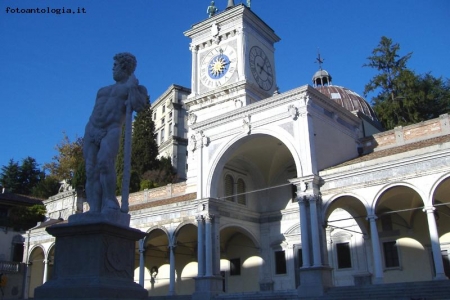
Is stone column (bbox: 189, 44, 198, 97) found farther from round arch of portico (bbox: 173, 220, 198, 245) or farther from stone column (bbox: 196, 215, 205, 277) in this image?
stone column (bbox: 196, 215, 205, 277)

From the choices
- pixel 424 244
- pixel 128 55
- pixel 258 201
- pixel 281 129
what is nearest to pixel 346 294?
pixel 424 244

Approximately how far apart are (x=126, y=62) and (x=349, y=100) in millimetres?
27359

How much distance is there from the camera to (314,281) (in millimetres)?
17859

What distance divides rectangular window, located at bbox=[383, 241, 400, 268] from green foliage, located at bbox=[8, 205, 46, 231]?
26.8 m

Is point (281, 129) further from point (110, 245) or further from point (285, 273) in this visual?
point (110, 245)

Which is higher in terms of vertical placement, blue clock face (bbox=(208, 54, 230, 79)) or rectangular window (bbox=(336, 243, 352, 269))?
blue clock face (bbox=(208, 54, 230, 79))

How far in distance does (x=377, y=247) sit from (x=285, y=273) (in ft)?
25.0

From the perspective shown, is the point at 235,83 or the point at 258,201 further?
the point at 235,83

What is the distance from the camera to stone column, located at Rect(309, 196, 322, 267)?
716 inches

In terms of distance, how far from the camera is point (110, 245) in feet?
23.7

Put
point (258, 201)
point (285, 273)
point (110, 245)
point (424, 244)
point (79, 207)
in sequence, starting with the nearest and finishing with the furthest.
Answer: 1. point (110, 245)
2. point (424, 244)
3. point (285, 273)
4. point (258, 201)
5. point (79, 207)

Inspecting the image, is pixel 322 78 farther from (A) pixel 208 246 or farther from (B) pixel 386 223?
(A) pixel 208 246

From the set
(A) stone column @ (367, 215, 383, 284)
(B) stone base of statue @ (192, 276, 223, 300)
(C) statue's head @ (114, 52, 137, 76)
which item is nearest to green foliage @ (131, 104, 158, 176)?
(B) stone base of statue @ (192, 276, 223, 300)

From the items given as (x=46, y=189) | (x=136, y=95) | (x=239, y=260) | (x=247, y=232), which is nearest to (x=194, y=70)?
(x=247, y=232)
